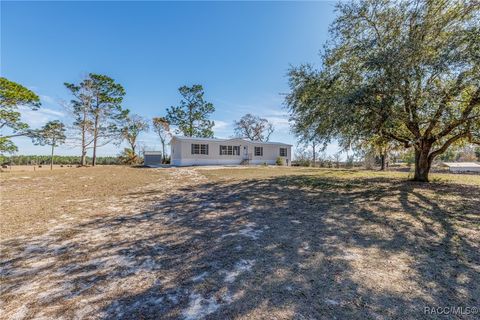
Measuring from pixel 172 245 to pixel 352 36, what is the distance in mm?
9145

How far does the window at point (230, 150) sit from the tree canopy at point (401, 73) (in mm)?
15017

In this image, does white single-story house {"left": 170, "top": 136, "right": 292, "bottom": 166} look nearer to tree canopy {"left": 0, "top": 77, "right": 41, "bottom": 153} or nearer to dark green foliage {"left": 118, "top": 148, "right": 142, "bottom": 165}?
dark green foliage {"left": 118, "top": 148, "right": 142, "bottom": 165}

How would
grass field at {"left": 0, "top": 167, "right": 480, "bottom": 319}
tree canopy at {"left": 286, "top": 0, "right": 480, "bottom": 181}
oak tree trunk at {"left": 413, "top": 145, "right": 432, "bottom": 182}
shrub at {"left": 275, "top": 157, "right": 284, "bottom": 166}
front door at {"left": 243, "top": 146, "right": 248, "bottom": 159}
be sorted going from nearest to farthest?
grass field at {"left": 0, "top": 167, "right": 480, "bottom": 319}
tree canopy at {"left": 286, "top": 0, "right": 480, "bottom": 181}
oak tree trunk at {"left": 413, "top": 145, "right": 432, "bottom": 182}
front door at {"left": 243, "top": 146, "right": 248, "bottom": 159}
shrub at {"left": 275, "top": 157, "right": 284, "bottom": 166}

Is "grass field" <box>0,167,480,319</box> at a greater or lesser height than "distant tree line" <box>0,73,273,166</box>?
lesser

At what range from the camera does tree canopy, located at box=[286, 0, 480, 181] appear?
591 centimetres

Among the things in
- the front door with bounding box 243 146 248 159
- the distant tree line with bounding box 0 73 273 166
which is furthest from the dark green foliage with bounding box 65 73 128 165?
the front door with bounding box 243 146 248 159

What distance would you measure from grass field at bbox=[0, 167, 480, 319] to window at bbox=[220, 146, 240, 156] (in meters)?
17.1

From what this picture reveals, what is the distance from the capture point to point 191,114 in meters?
31.5

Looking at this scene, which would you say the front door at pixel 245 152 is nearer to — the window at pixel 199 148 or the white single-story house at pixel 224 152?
the white single-story house at pixel 224 152

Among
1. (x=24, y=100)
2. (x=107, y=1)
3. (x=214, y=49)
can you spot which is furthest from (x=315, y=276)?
(x=24, y=100)

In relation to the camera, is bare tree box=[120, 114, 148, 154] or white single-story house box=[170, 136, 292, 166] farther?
bare tree box=[120, 114, 148, 154]

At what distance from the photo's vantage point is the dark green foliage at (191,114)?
3125 cm

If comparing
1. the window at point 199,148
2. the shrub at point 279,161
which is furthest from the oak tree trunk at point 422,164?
the window at point 199,148

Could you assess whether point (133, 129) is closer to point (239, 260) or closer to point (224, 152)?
point (224, 152)
